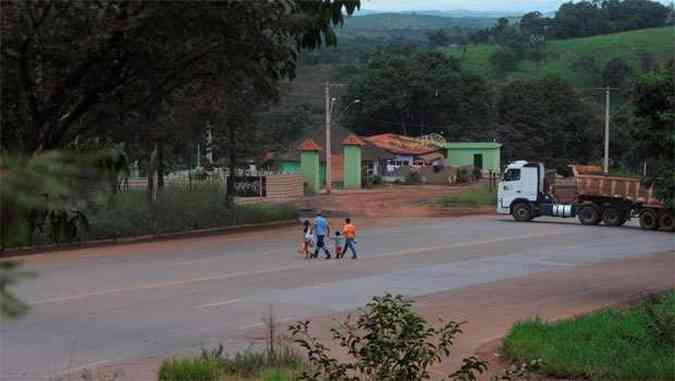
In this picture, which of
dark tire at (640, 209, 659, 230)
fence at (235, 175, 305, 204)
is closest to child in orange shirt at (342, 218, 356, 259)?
dark tire at (640, 209, 659, 230)

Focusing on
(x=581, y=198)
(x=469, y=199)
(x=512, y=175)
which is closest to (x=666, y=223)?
(x=581, y=198)

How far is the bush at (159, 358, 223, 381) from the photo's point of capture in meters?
11.2

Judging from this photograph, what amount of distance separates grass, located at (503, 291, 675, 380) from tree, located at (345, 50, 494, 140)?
84567 millimetres

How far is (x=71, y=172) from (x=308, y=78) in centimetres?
14049

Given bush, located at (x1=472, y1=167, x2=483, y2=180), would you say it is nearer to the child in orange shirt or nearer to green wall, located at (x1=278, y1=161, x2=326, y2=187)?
green wall, located at (x1=278, y1=161, x2=326, y2=187)

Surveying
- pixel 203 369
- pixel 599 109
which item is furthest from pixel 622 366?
pixel 599 109

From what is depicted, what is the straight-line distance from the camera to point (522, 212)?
4569 cm

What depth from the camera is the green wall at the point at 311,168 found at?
66938 mm

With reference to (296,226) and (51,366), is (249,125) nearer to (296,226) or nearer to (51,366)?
(296,226)

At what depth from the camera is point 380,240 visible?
34125 mm

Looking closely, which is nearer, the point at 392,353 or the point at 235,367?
the point at 392,353

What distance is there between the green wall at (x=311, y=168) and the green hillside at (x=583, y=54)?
65.4 meters

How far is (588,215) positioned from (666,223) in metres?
3.74

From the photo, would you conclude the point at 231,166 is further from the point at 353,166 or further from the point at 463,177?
the point at 463,177
